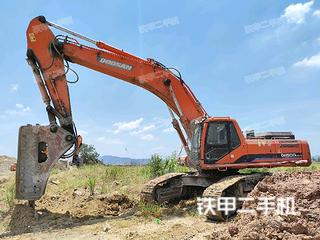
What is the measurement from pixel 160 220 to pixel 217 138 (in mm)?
2599

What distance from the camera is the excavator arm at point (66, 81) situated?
32.6 ft

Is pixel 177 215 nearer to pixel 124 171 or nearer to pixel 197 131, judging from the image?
pixel 197 131

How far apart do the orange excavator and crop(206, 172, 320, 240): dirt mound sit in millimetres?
1613

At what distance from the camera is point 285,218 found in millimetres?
6652

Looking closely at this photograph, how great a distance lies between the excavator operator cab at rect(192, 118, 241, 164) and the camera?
10.7 metres

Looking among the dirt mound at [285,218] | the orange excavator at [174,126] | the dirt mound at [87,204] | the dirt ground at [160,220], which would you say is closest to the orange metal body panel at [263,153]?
the orange excavator at [174,126]

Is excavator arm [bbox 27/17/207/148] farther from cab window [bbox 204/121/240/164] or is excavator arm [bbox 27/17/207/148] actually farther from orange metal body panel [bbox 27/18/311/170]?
cab window [bbox 204/121/240/164]

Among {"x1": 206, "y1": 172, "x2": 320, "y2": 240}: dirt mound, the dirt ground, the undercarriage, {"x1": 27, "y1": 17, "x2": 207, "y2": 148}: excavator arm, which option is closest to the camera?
{"x1": 206, "y1": 172, "x2": 320, "y2": 240}: dirt mound

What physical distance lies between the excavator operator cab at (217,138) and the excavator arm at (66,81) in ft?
1.59

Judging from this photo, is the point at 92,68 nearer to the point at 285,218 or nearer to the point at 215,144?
the point at 215,144

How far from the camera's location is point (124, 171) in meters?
15.8

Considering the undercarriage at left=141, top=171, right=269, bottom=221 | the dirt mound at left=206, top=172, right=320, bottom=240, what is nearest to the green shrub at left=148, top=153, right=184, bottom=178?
the undercarriage at left=141, top=171, right=269, bottom=221

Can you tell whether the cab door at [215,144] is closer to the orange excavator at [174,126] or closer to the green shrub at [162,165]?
the orange excavator at [174,126]

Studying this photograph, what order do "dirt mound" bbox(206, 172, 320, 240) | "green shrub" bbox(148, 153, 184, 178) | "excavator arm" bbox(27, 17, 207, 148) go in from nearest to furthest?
"dirt mound" bbox(206, 172, 320, 240), "excavator arm" bbox(27, 17, 207, 148), "green shrub" bbox(148, 153, 184, 178)
